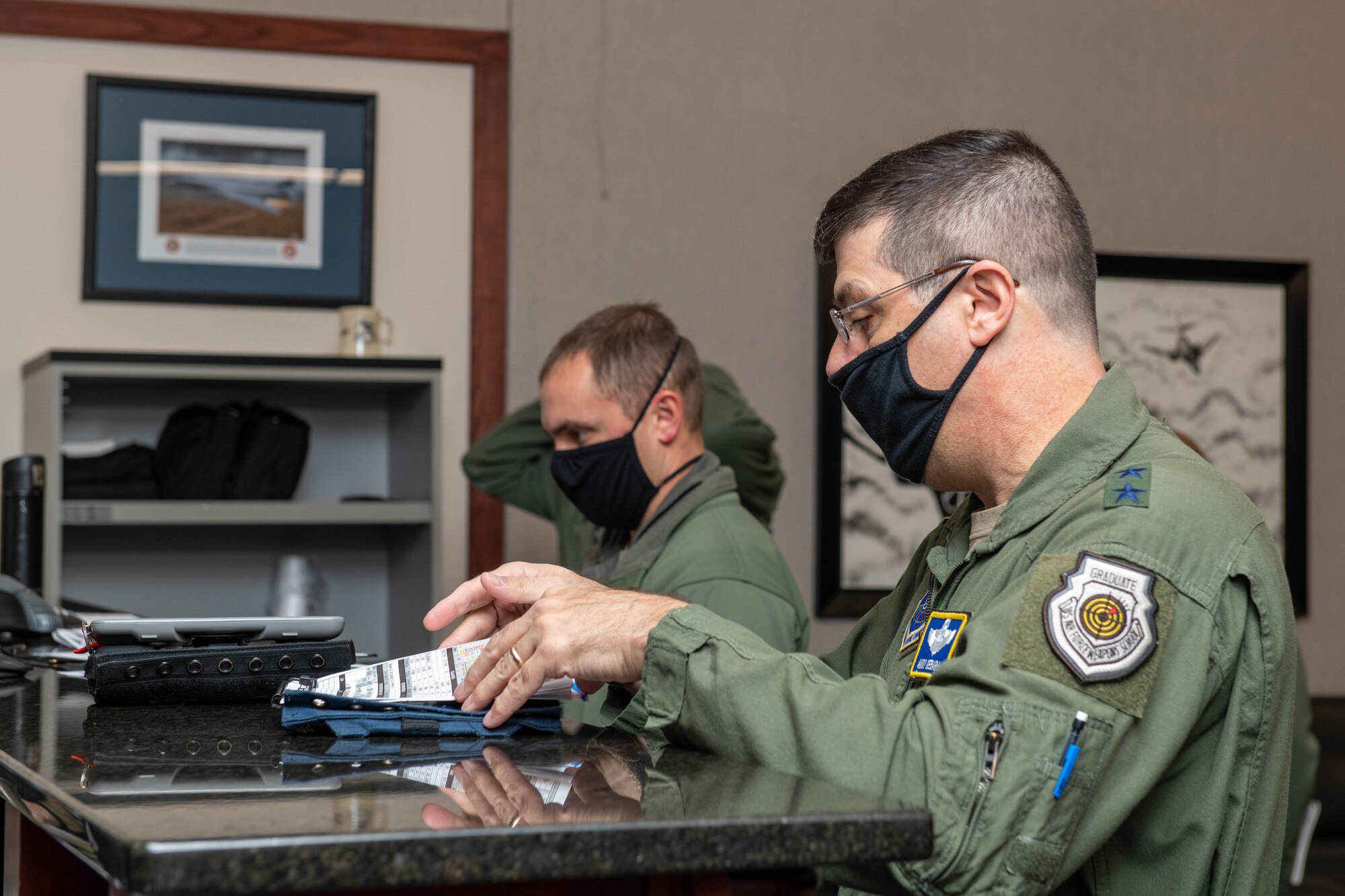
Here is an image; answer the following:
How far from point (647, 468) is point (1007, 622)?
1.47m

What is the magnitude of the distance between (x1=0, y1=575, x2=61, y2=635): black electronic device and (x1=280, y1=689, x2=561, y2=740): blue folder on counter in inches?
41.6

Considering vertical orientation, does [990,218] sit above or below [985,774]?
above

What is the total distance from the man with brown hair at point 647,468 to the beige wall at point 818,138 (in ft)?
4.02

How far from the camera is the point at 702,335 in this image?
12.6ft

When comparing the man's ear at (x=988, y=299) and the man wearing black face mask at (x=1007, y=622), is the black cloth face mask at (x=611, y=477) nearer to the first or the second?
the man wearing black face mask at (x=1007, y=622)

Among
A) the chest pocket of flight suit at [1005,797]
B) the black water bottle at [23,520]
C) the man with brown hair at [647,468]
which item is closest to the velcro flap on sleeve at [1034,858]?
the chest pocket of flight suit at [1005,797]

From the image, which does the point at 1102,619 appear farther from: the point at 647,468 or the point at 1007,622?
the point at 647,468

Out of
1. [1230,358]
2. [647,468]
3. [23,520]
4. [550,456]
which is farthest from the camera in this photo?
[1230,358]

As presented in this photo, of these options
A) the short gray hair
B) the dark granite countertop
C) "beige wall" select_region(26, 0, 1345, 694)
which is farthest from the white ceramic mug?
the dark granite countertop

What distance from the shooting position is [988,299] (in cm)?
124

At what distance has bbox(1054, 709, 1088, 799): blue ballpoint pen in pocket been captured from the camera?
35.7 inches

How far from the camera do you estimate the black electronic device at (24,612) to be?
6.26 ft

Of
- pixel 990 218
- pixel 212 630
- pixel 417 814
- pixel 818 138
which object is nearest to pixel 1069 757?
pixel 417 814

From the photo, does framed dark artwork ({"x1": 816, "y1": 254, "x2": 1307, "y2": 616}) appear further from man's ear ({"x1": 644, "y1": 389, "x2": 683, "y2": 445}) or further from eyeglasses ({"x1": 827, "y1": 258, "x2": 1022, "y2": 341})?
eyeglasses ({"x1": 827, "y1": 258, "x2": 1022, "y2": 341})
